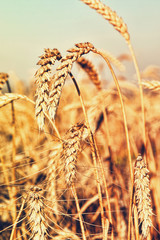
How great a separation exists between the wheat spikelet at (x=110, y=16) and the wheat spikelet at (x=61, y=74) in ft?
1.47

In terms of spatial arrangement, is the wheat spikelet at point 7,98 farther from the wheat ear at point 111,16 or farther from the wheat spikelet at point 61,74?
the wheat ear at point 111,16

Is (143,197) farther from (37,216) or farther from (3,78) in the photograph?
(3,78)

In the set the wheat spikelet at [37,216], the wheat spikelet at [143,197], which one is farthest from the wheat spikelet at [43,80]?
the wheat spikelet at [143,197]

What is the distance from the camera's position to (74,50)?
96cm

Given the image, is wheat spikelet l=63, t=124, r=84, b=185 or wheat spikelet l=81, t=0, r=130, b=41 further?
wheat spikelet l=81, t=0, r=130, b=41

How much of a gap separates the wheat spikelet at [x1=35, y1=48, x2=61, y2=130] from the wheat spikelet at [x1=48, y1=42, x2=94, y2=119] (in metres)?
0.04

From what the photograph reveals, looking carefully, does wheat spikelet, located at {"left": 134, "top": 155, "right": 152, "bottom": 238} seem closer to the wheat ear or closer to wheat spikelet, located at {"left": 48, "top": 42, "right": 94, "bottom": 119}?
the wheat ear

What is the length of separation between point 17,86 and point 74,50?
2926mm

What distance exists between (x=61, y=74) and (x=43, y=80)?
0.08 meters

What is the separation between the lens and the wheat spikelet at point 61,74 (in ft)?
2.80

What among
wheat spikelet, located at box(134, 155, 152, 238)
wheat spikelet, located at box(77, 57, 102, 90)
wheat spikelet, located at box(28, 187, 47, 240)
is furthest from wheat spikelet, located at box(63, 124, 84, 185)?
wheat spikelet, located at box(77, 57, 102, 90)

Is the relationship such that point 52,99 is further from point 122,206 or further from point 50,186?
point 122,206

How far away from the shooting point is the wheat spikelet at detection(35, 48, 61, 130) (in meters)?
0.88

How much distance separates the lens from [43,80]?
92 centimetres
